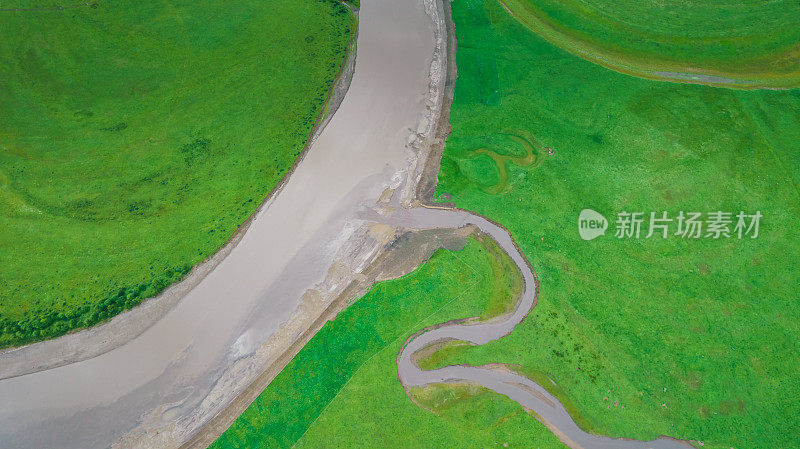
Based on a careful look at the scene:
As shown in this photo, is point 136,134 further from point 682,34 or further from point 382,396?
point 682,34

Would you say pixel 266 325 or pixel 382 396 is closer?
pixel 382 396

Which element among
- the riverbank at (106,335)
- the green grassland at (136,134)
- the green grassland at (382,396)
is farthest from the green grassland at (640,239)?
the riverbank at (106,335)

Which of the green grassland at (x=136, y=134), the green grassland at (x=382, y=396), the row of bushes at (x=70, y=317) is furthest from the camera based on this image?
the green grassland at (x=136, y=134)

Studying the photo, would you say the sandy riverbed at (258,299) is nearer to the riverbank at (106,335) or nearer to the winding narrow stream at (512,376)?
the riverbank at (106,335)

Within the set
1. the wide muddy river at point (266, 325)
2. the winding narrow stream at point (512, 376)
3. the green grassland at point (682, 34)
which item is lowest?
the winding narrow stream at point (512, 376)

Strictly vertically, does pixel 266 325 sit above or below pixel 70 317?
below

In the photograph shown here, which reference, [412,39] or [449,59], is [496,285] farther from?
[412,39]

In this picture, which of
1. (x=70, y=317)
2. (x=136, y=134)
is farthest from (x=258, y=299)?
(x=136, y=134)
